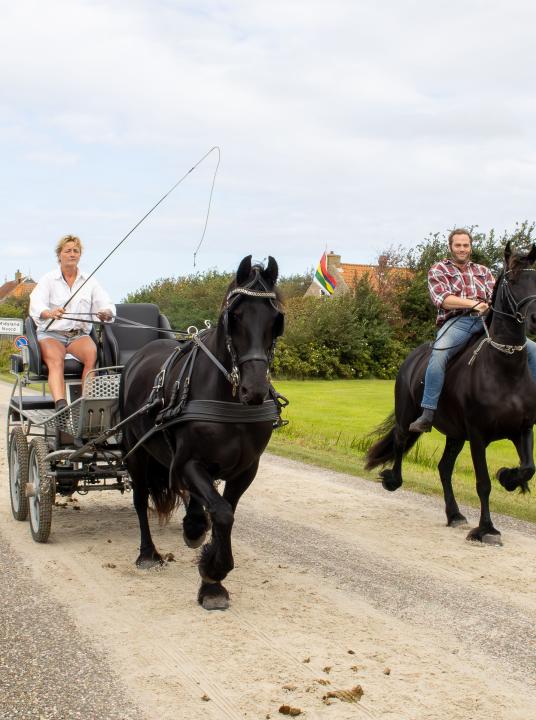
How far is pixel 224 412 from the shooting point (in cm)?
536

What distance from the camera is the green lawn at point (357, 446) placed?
10242 mm

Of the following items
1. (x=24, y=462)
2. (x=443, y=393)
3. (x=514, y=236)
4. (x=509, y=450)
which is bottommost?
(x=509, y=450)

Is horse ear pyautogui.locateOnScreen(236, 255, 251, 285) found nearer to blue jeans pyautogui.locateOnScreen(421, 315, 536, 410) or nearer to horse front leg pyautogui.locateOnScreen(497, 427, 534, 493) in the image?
blue jeans pyautogui.locateOnScreen(421, 315, 536, 410)

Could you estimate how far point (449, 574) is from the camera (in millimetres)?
6312

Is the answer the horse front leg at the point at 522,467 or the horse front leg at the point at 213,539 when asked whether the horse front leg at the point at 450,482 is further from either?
the horse front leg at the point at 213,539

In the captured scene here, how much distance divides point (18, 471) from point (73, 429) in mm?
1013

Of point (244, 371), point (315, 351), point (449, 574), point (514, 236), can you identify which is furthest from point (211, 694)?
point (514, 236)

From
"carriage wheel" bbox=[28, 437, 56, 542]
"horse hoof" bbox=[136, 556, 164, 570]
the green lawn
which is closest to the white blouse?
"carriage wheel" bbox=[28, 437, 56, 542]

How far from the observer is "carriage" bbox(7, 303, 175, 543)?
282 inches

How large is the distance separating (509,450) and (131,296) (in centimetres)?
5164

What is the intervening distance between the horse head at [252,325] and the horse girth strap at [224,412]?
0.75 feet

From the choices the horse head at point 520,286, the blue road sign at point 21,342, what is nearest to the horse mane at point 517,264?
the horse head at point 520,286

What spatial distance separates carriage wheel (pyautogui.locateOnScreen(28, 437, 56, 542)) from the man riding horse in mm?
3647

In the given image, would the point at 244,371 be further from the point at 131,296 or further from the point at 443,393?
the point at 131,296
